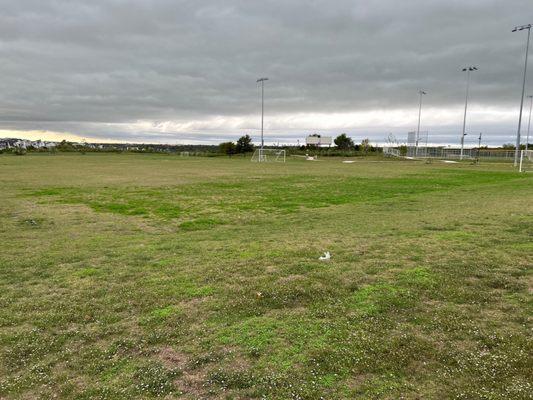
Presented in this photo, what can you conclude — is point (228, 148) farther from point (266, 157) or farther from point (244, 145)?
point (266, 157)

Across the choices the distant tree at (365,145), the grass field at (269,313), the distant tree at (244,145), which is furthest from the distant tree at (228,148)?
the grass field at (269,313)

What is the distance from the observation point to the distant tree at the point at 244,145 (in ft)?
319

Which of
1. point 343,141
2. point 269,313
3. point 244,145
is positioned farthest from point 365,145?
point 269,313

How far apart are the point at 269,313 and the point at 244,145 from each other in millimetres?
94081

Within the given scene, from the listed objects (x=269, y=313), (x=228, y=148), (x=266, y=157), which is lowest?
(x=269, y=313)

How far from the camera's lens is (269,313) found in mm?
4906

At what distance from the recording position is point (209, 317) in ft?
15.7

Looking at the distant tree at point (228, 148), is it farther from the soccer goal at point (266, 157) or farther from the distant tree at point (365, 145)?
the distant tree at point (365, 145)

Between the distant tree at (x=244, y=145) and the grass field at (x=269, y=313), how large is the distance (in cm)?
8798

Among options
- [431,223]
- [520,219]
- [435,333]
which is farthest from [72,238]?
[520,219]

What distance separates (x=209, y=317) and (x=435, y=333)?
253 centimetres

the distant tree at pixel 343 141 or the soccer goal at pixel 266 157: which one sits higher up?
the distant tree at pixel 343 141

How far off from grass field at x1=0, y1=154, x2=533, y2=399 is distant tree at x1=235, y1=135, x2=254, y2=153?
289ft

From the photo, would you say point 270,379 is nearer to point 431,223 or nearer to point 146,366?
point 146,366
